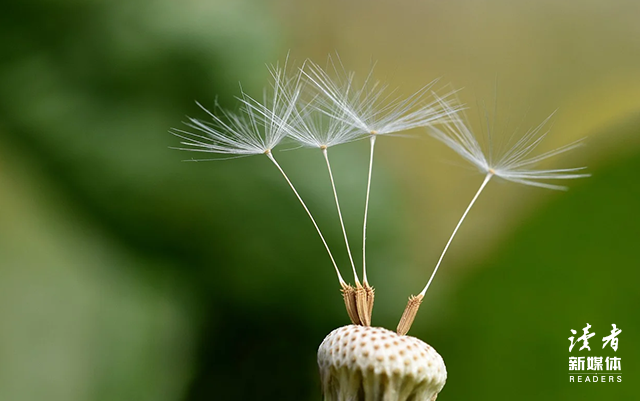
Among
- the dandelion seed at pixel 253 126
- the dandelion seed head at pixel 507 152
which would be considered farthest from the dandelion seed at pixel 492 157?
the dandelion seed at pixel 253 126

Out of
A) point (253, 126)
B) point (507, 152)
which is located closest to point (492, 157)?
point (507, 152)

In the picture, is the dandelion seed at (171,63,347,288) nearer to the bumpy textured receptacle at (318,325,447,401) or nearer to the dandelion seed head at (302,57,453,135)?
the dandelion seed head at (302,57,453,135)

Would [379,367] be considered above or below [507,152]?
below

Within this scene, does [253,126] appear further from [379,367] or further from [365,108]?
[379,367]

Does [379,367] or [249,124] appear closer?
[379,367]

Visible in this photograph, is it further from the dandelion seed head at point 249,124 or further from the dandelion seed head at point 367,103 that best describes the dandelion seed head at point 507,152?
the dandelion seed head at point 249,124

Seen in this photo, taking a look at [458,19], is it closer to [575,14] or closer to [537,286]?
[575,14]

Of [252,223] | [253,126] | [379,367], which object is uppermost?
[253,126]
